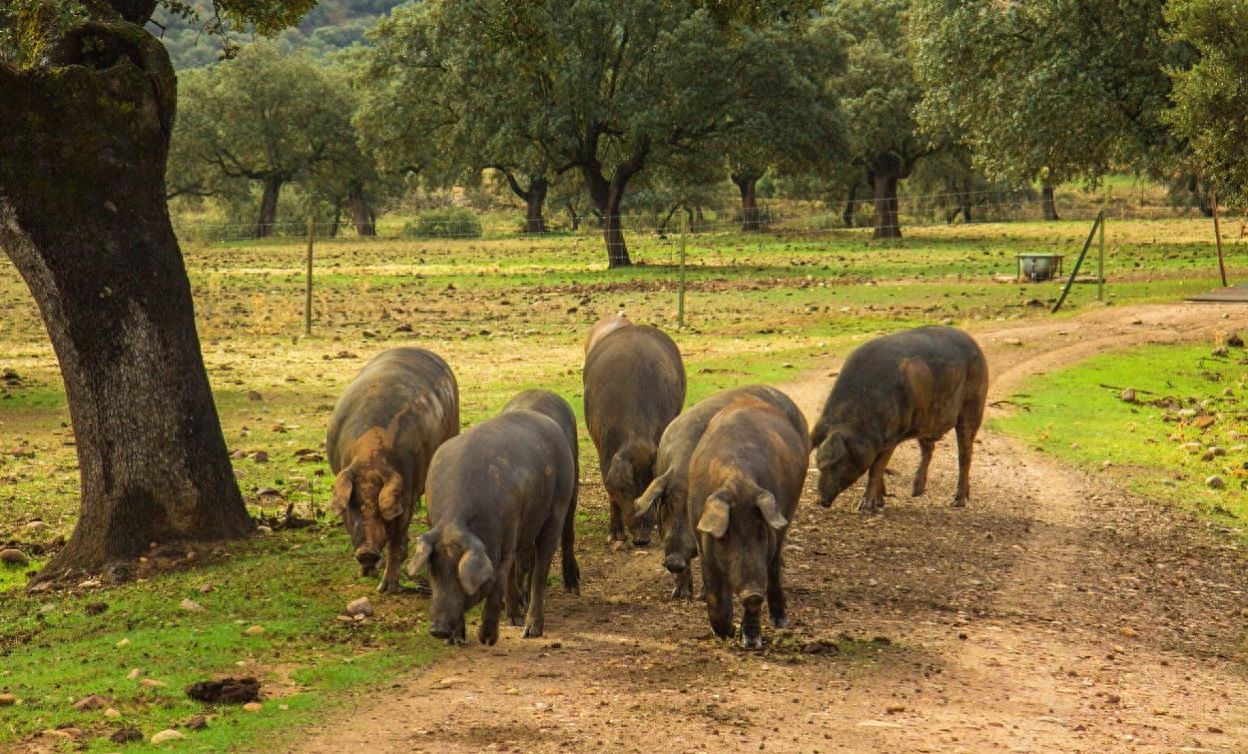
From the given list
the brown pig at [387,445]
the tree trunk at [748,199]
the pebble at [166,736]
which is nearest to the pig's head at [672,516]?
the brown pig at [387,445]

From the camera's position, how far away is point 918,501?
571 inches

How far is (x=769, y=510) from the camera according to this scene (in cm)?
895

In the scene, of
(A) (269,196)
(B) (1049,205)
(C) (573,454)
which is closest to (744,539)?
(C) (573,454)

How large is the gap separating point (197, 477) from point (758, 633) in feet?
17.9

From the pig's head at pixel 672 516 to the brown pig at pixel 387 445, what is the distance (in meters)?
1.84

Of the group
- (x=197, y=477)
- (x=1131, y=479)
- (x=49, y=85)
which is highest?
(x=49, y=85)

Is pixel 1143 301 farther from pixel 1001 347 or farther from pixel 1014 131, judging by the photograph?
pixel 1014 131

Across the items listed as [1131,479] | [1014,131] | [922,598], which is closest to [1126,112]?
[1014,131]

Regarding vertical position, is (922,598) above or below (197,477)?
below

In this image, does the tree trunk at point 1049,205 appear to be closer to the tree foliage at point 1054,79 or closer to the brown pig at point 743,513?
the tree foliage at point 1054,79

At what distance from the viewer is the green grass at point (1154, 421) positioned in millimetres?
15766

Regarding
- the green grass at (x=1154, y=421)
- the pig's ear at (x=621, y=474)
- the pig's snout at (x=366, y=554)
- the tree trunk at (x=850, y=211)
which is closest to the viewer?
the pig's snout at (x=366, y=554)

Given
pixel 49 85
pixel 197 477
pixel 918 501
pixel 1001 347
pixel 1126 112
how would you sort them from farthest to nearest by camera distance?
pixel 1126 112 → pixel 1001 347 → pixel 918 501 → pixel 197 477 → pixel 49 85

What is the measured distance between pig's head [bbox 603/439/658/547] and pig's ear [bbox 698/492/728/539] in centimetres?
283
